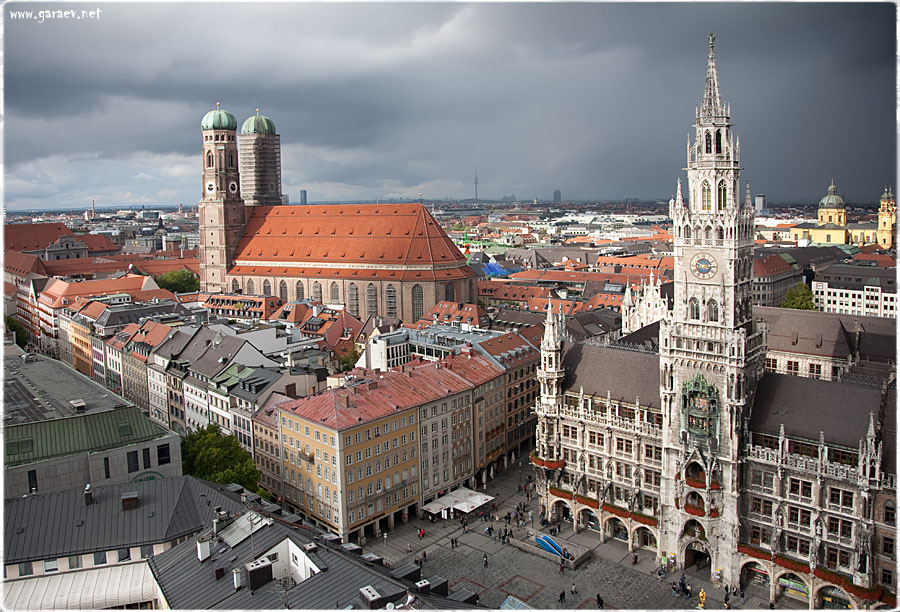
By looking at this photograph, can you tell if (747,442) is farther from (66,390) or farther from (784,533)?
(66,390)

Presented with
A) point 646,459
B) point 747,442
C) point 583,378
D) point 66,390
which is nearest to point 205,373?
point 66,390

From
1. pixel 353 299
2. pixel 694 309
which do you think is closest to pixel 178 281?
pixel 353 299

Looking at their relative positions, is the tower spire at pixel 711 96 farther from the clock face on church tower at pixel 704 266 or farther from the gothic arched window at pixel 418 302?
the gothic arched window at pixel 418 302

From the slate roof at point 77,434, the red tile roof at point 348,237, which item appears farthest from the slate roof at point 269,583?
the red tile roof at point 348,237

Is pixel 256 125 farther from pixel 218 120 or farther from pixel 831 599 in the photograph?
pixel 831 599

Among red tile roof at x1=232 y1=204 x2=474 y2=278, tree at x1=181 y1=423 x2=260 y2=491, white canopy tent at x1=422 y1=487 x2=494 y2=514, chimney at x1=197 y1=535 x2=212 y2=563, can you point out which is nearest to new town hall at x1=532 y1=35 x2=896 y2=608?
white canopy tent at x1=422 y1=487 x2=494 y2=514
